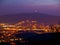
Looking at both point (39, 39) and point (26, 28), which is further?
point (26, 28)

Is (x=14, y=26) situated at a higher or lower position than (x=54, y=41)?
higher

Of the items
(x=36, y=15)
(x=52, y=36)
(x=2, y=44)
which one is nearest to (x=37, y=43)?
(x=52, y=36)

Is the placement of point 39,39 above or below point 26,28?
below

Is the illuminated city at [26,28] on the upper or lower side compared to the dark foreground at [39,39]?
upper

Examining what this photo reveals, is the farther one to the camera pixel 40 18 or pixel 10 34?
pixel 40 18

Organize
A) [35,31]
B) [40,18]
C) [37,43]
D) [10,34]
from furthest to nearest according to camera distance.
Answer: [40,18], [35,31], [10,34], [37,43]

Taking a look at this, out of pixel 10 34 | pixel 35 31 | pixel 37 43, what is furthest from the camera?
pixel 35 31

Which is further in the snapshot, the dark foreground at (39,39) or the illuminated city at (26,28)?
the illuminated city at (26,28)

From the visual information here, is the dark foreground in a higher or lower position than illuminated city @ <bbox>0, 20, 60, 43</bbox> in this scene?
lower

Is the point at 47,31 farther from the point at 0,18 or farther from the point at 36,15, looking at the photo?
the point at 0,18

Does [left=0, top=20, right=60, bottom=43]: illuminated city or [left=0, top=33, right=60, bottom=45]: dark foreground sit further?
[left=0, top=20, right=60, bottom=43]: illuminated city
